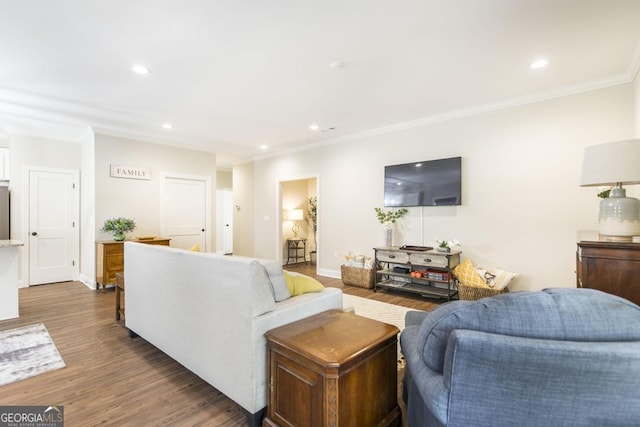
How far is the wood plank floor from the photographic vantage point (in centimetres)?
Answer: 181

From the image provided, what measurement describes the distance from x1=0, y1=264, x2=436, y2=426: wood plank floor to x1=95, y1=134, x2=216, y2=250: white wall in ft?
7.09

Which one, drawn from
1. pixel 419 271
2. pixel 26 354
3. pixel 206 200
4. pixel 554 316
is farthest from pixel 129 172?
pixel 554 316

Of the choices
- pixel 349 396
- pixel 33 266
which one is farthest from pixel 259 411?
pixel 33 266

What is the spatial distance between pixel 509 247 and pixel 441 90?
7.24 ft

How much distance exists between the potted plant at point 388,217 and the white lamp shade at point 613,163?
9.50ft

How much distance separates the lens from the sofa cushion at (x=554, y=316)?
36.4 inches

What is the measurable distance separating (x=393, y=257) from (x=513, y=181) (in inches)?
75.1

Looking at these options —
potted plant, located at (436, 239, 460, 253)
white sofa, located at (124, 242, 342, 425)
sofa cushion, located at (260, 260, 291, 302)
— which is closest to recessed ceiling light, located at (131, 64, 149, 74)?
white sofa, located at (124, 242, 342, 425)

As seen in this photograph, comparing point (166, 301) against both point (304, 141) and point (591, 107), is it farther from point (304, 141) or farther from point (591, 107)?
point (591, 107)

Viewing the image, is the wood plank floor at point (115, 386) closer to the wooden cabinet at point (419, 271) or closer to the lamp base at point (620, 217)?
the lamp base at point (620, 217)

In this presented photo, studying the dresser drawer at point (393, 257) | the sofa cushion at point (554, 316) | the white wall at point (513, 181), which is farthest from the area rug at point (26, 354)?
the white wall at point (513, 181)

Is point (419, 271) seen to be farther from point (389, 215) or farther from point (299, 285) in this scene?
point (299, 285)

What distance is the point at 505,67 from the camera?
293 centimetres

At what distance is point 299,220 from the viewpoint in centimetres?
780
